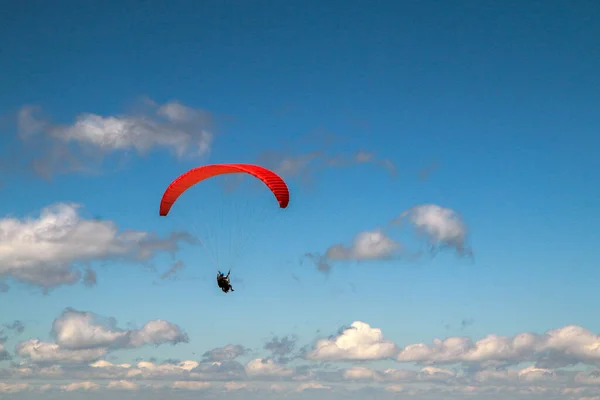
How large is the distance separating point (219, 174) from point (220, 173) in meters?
0.34

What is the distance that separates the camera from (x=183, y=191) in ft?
258

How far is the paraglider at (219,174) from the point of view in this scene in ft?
239

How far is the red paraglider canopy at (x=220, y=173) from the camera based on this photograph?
7294cm

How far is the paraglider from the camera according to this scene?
7294 cm

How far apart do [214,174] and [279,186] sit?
6127 mm

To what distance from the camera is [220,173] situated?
76.4 m

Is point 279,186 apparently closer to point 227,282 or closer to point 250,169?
point 250,169

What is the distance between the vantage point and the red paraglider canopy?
2872 inches

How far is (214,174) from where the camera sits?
76.4 m

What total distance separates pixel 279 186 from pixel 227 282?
8.44 meters

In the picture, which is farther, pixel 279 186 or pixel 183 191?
pixel 183 191

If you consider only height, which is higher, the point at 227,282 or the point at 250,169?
the point at 250,169

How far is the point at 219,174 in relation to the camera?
7669 centimetres

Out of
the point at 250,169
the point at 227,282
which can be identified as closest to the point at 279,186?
the point at 250,169
